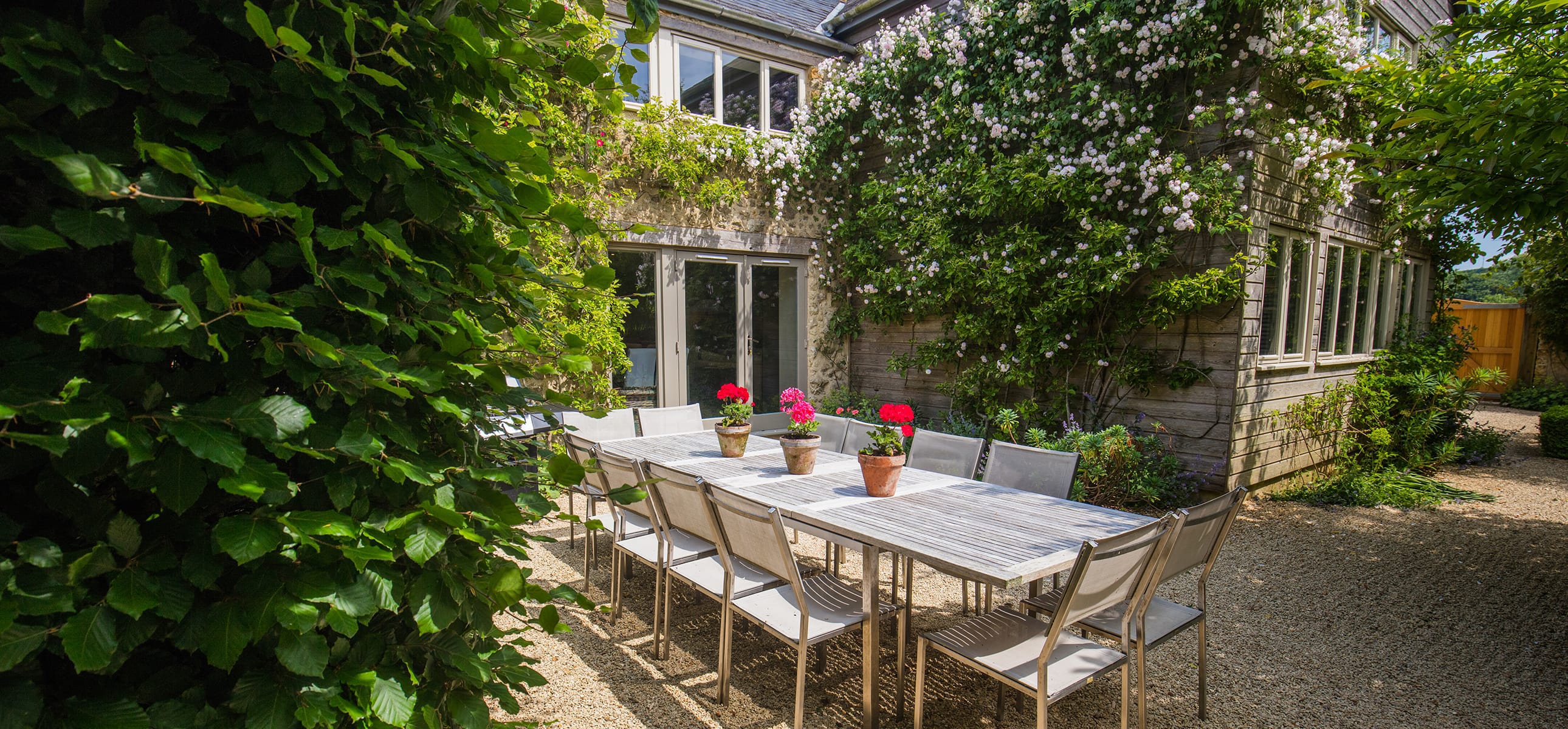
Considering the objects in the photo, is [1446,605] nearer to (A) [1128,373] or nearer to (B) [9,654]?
(A) [1128,373]

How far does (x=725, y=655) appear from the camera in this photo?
113 inches

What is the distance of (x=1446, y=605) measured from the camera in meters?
4.02

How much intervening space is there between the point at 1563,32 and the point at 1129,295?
289cm

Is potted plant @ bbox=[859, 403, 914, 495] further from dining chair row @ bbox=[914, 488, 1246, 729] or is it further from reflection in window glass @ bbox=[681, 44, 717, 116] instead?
reflection in window glass @ bbox=[681, 44, 717, 116]

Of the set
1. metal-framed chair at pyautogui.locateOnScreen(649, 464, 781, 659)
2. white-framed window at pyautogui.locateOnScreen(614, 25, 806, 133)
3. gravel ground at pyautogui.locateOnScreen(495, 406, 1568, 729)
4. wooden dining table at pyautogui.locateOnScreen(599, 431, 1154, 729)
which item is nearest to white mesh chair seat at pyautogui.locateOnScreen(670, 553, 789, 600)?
metal-framed chair at pyautogui.locateOnScreen(649, 464, 781, 659)

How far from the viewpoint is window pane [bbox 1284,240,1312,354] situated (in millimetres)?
6480

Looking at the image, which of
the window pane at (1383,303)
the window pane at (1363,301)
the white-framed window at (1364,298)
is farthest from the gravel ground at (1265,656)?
the window pane at (1383,303)

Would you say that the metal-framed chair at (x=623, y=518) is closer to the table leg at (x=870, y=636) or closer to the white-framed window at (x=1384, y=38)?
the table leg at (x=870, y=636)

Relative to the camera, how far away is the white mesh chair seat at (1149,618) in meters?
2.59

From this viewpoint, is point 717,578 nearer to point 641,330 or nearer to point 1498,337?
point 641,330

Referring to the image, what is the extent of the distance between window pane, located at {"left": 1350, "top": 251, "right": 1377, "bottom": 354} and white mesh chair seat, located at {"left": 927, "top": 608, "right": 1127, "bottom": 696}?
728 centimetres

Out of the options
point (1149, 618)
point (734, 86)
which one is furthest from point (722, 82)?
point (1149, 618)

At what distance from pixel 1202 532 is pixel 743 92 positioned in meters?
6.84

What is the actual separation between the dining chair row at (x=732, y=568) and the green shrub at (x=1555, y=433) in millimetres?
10570
